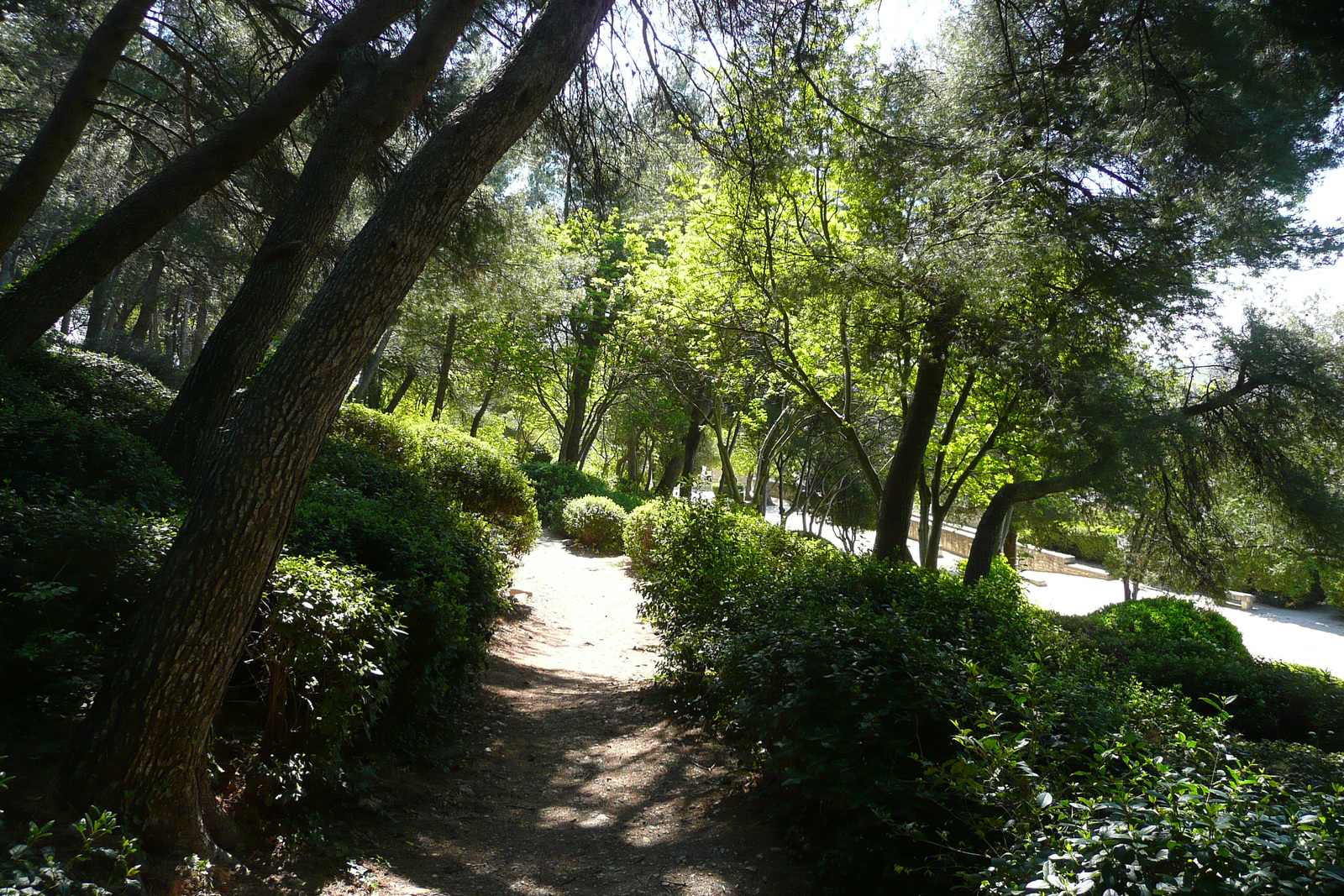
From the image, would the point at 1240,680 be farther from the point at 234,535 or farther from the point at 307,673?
the point at 234,535

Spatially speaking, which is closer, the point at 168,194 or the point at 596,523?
the point at 168,194

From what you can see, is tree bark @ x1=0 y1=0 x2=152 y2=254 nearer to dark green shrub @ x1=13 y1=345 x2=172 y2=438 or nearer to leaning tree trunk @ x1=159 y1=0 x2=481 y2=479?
dark green shrub @ x1=13 y1=345 x2=172 y2=438

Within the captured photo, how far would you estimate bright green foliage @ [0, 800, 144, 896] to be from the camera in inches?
70.5

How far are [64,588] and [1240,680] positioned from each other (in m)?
10.3

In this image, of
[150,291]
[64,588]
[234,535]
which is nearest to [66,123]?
[64,588]

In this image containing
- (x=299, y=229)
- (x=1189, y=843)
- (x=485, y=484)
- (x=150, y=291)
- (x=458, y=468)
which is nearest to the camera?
(x=1189, y=843)

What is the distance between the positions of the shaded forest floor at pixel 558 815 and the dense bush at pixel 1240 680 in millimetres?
3990

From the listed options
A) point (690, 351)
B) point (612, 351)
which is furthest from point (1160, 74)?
point (612, 351)

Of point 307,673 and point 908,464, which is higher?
point 908,464

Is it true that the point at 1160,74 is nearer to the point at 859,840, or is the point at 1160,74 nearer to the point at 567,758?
the point at 859,840

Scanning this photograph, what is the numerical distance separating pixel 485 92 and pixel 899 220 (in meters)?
6.38

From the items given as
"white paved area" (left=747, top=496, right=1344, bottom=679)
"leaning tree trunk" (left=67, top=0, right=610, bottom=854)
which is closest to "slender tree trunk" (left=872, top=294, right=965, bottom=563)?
"white paved area" (left=747, top=496, right=1344, bottom=679)

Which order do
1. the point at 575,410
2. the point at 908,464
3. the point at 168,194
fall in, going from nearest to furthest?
1. the point at 168,194
2. the point at 908,464
3. the point at 575,410

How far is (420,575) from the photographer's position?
4.45 meters
